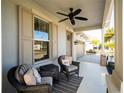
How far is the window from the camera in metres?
3.81

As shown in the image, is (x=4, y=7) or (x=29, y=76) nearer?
(x=29, y=76)

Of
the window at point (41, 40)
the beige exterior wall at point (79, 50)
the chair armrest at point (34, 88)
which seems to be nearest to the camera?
the chair armrest at point (34, 88)

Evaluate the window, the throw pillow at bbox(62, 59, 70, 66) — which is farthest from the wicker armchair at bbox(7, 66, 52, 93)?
the throw pillow at bbox(62, 59, 70, 66)

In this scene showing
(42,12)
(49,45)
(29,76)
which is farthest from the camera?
(49,45)

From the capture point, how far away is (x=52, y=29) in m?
4.73

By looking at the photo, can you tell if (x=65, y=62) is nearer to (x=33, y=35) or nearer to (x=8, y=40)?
(x=33, y=35)

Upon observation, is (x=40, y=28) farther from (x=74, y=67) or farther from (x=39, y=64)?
(x=74, y=67)

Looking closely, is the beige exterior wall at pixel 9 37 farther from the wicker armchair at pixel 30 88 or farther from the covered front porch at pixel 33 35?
the wicker armchair at pixel 30 88

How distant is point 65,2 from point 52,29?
55.7 inches

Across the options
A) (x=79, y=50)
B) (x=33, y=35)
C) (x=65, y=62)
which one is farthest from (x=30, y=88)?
(x=79, y=50)

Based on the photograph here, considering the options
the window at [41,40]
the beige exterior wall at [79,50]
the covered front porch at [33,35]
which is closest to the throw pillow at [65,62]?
the covered front porch at [33,35]

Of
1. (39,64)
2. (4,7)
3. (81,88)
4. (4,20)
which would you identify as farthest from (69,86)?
(4,7)

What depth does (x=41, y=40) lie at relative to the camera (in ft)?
13.6

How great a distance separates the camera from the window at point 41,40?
381cm
